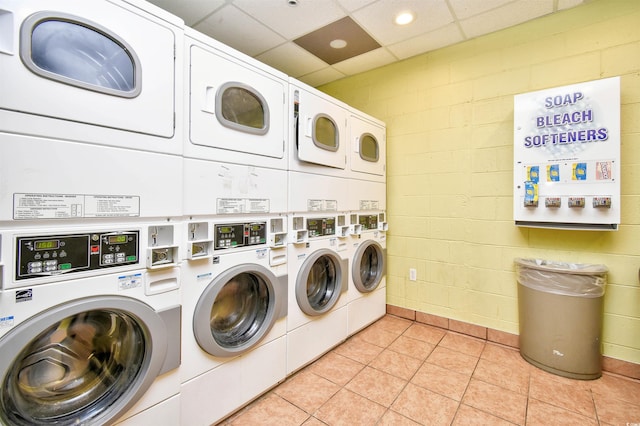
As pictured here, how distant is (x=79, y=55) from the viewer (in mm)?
1127

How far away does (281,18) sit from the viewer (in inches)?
93.8

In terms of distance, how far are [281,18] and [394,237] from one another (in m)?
2.32

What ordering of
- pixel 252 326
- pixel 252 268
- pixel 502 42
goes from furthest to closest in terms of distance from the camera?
1. pixel 502 42
2. pixel 252 326
3. pixel 252 268

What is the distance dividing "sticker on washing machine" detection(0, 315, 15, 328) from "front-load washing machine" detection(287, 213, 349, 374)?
1.33 meters

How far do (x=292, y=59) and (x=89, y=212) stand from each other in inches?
102

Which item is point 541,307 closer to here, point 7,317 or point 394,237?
point 394,237

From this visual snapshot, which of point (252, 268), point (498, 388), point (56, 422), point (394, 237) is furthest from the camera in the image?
Answer: point (394, 237)

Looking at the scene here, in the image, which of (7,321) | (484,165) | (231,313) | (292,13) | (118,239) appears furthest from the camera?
(484,165)

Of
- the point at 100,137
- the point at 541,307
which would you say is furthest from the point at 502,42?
the point at 100,137

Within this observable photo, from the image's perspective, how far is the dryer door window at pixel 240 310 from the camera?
176 centimetres

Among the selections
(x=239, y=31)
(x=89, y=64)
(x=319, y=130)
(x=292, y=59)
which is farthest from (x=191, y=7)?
(x=89, y=64)

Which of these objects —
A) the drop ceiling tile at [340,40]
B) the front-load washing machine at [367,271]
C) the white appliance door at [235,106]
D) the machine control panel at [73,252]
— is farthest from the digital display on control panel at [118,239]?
the drop ceiling tile at [340,40]

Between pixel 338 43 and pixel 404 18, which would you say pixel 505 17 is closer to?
pixel 404 18

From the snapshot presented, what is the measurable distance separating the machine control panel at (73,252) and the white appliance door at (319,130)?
47.5 inches
